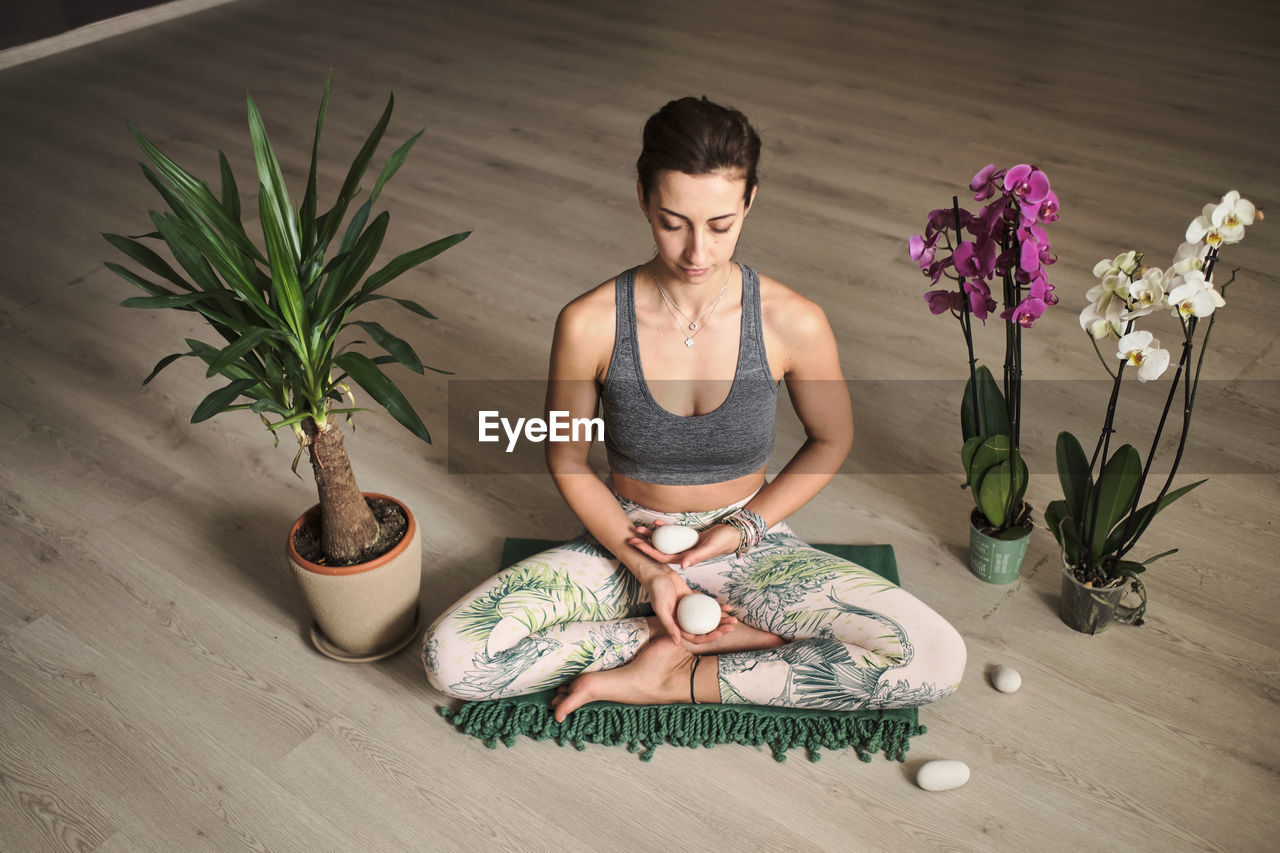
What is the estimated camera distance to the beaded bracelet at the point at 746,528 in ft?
5.68

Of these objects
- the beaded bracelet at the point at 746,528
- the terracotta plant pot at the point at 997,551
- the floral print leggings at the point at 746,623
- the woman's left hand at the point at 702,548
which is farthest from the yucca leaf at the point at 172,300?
the terracotta plant pot at the point at 997,551

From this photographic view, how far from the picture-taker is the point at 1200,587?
1.89 meters

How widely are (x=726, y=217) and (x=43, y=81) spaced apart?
3.81 meters

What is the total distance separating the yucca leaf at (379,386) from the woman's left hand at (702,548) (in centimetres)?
41

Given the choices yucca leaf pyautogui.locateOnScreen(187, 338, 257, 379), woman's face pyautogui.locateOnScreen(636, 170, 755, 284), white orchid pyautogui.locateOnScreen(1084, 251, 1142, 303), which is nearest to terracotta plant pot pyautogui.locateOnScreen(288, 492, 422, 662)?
yucca leaf pyautogui.locateOnScreen(187, 338, 257, 379)

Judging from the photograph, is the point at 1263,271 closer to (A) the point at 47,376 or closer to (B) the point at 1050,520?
(B) the point at 1050,520

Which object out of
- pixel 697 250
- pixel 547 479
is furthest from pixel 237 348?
pixel 547 479

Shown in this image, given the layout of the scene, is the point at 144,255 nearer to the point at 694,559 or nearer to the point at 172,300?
the point at 172,300

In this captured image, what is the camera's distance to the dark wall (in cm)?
435

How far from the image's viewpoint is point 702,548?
1.70 meters

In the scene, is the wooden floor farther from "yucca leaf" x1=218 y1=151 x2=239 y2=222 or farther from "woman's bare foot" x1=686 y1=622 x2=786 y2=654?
"yucca leaf" x1=218 y1=151 x2=239 y2=222

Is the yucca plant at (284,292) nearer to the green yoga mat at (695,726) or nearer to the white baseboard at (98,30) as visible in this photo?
the green yoga mat at (695,726)

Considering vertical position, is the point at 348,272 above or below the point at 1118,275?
below

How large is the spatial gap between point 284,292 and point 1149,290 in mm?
1143
